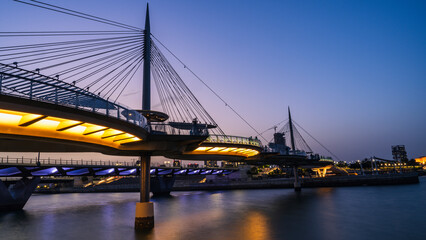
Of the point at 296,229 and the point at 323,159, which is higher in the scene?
the point at 323,159

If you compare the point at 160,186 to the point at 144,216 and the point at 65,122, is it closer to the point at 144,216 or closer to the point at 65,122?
the point at 144,216

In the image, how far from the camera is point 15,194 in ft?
158

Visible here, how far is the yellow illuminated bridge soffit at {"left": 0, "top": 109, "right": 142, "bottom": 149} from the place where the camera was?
13.7 metres

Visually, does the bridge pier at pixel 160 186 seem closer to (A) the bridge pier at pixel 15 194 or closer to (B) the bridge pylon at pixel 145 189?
(A) the bridge pier at pixel 15 194

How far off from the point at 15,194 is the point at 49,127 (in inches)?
1726

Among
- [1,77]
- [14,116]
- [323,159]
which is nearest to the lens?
[1,77]

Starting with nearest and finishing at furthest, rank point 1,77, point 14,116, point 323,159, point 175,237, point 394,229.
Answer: point 1,77 → point 14,116 → point 175,237 → point 394,229 → point 323,159

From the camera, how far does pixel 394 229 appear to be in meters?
24.6

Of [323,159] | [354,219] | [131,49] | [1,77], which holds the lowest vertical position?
[354,219]

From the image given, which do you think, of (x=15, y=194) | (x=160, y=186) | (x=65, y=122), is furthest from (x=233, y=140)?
(x=160, y=186)

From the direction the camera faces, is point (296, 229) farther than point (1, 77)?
Yes

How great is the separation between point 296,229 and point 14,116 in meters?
24.5

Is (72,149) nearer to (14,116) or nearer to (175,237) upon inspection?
(14,116)

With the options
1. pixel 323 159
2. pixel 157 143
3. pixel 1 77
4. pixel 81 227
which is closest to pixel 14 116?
pixel 1 77
